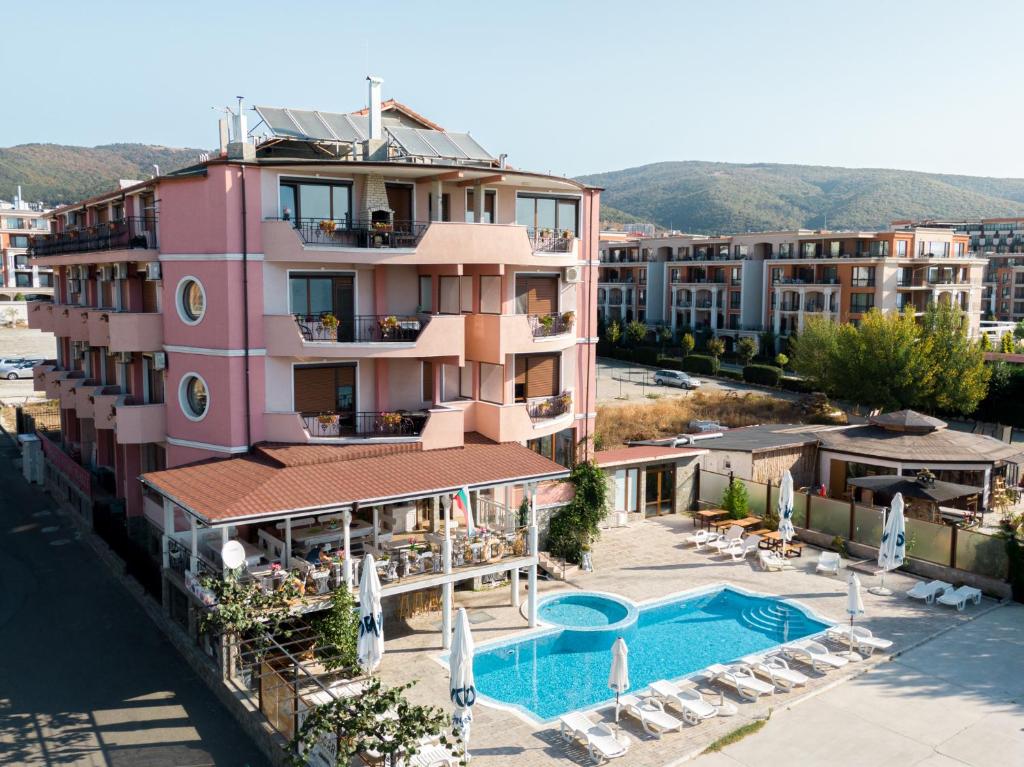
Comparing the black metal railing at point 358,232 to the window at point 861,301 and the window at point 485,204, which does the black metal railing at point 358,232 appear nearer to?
the window at point 485,204

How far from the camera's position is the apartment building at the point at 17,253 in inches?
4033

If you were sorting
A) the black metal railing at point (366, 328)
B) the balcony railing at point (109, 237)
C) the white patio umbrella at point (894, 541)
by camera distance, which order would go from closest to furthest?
the black metal railing at point (366, 328) < the white patio umbrella at point (894, 541) < the balcony railing at point (109, 237)

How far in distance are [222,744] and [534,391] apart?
47.1 ft

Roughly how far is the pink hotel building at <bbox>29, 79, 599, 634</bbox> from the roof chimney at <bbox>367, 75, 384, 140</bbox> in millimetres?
61

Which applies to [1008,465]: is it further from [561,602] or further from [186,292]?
[186,292]

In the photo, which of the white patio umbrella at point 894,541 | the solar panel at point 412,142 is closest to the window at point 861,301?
the white patio umbrella at point 894,541

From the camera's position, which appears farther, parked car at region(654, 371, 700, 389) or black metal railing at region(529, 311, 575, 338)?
parked car at region(654, 371, 700, 389)

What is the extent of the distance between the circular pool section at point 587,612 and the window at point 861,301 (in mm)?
60116

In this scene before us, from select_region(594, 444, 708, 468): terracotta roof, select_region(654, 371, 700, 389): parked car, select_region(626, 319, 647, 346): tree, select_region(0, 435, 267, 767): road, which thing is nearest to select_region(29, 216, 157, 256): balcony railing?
select_region(0, 435, 267, 767): road

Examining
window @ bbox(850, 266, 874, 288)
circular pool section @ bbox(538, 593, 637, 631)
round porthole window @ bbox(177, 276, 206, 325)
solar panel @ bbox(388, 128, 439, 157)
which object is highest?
solar panel @ bbox(388, 128, 439, 157)

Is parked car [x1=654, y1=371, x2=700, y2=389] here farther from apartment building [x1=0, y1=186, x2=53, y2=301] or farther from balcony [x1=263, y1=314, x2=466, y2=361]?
apartment building [x1=0, y1=186, x2=53, y2=301]

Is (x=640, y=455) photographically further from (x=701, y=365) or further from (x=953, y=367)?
(x=701, y=365)

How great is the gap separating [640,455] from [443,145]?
13.3 metres

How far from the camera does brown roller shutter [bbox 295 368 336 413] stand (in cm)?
2436
